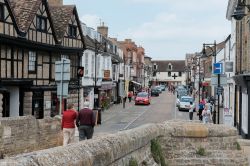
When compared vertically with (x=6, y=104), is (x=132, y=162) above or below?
below

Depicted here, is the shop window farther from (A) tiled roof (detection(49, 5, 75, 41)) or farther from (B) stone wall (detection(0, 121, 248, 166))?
(B) stone wall (detection(0, 121, 248, 166))

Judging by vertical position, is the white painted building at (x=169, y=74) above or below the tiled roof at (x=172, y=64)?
below

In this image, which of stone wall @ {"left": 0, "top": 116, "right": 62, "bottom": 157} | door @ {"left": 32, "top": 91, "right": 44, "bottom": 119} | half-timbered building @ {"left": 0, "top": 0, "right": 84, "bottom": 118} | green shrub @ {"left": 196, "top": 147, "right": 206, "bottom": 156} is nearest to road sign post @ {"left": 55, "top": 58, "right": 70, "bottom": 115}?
stone wall @ {"left": 0, "top": 116, "right": 62, "bottom": 157}

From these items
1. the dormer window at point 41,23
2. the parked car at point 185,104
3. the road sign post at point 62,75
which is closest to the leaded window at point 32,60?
the dormer window at point 41,23

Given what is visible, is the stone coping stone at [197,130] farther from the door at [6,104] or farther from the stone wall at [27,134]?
the door at [6,104]

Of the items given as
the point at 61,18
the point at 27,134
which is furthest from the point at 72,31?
the point at 27,134

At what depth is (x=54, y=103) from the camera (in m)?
33.3

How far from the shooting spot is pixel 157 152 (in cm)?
1260

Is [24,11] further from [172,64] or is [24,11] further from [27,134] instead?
[172,64]

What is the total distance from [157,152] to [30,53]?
18340 millimetres

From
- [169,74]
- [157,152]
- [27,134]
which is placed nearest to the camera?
[157,152]

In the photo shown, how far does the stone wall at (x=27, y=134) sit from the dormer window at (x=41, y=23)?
541 inches

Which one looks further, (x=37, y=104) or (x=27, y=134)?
(x=37, y=104)

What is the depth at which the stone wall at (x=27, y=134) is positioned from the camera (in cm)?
1364
